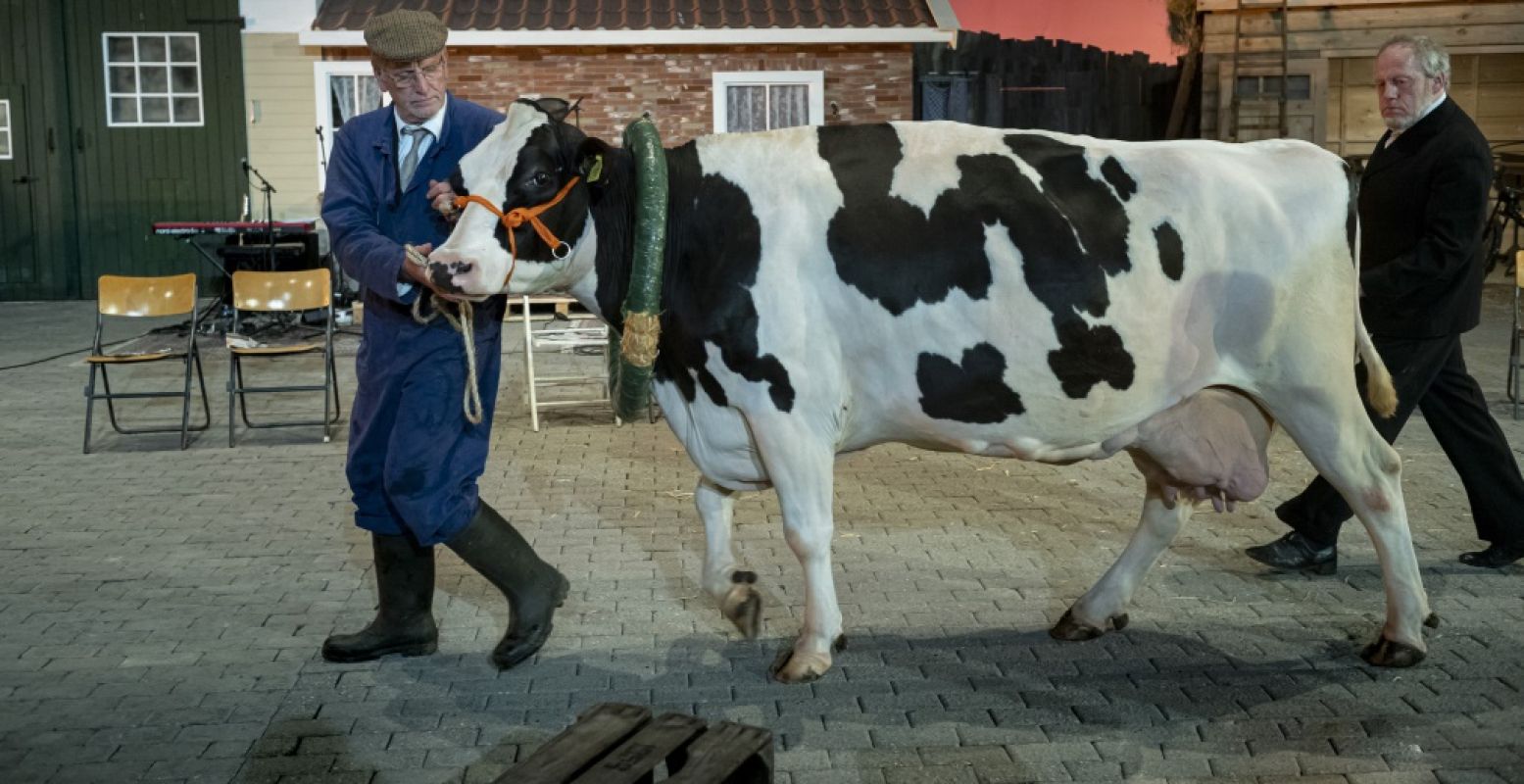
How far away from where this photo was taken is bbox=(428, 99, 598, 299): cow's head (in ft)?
15.2

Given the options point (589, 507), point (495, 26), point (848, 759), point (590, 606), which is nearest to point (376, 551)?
point (590, 606)

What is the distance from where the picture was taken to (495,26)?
1752cm

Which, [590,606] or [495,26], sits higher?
[495,26]

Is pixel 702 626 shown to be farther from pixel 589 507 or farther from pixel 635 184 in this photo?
pixel 589 507

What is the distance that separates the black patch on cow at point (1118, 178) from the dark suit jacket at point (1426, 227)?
136 cm

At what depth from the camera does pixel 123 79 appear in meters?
18.6

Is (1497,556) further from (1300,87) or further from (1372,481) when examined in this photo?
(1300,87)

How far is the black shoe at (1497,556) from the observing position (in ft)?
20.3

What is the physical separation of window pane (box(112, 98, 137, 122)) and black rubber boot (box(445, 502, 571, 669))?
1545 cm

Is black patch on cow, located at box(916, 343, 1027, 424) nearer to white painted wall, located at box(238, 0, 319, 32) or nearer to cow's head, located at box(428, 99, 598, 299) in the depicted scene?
cow's head, located at box(428, 99, 598, 299)

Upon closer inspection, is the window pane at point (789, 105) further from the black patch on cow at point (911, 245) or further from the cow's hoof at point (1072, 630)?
the black patch on cow at point (911, 245)

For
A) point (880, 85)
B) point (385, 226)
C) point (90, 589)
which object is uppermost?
point (880, 85)

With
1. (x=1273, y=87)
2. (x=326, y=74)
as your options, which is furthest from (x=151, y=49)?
(x=1273, y=87)

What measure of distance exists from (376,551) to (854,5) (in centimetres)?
1408
